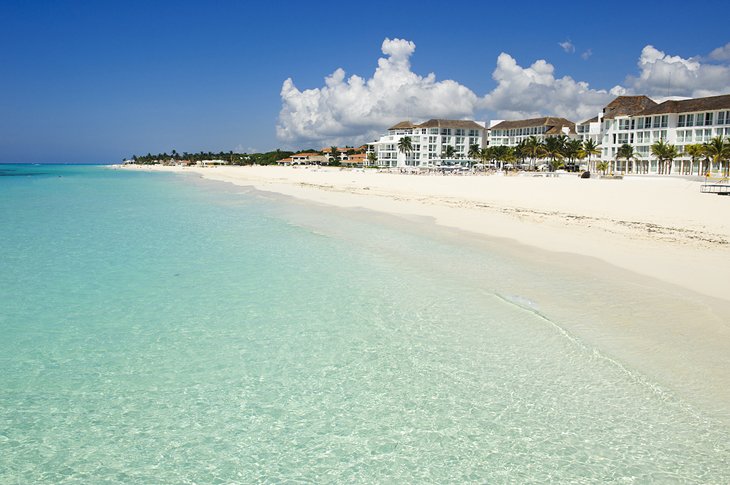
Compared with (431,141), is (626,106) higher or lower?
higher

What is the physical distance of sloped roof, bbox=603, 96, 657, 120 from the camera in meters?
74.6

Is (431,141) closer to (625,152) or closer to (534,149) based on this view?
(534,149)

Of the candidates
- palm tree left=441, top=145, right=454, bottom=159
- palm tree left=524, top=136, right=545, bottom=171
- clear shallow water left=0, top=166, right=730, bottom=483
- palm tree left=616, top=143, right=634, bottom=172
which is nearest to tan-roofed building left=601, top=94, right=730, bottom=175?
palm tree left=616, top=143, right=634, bottom=172

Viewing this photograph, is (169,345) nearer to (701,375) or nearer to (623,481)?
(623,481)

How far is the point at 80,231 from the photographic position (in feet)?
69.6

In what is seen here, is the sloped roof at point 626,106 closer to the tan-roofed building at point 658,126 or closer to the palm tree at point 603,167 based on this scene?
the tan-roofed building at point 658,126

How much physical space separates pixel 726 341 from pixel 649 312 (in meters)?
1.51

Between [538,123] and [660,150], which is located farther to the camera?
[538,123]

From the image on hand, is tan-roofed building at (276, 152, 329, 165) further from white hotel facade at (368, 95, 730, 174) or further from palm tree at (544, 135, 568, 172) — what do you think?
palm tree at (544, 135, 568, 172)

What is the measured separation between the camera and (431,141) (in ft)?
359

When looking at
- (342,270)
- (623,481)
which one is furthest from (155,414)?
(342,270)

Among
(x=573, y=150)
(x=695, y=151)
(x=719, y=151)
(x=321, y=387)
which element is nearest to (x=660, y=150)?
(x=695, y=151)

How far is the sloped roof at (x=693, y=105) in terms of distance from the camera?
60.7 metres

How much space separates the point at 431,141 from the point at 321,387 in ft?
349
